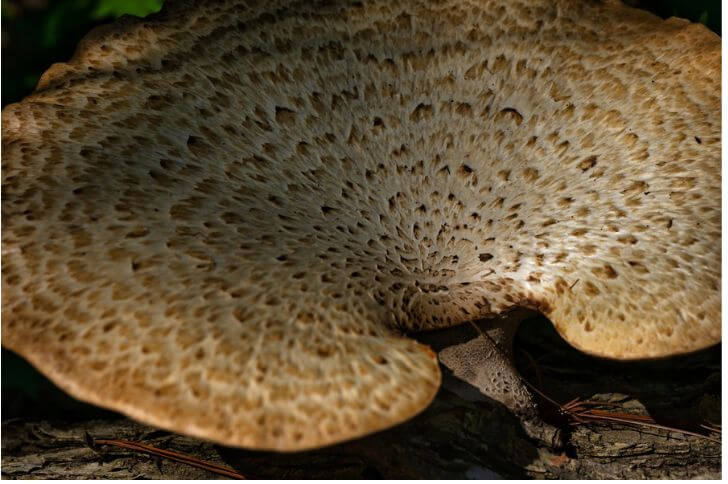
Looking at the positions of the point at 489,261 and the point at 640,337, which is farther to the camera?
the point at 489,261

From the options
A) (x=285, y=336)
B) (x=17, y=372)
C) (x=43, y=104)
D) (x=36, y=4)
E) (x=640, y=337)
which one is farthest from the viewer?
(x=36, y=4)

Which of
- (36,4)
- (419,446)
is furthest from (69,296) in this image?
(36,4)

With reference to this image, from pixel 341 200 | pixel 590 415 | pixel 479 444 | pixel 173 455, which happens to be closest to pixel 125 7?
pixel 341 200

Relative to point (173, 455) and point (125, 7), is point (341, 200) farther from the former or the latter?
point (125, 7)

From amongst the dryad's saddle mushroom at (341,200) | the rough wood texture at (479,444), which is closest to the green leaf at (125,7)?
the dryad's saddle mushroom at (341,200)

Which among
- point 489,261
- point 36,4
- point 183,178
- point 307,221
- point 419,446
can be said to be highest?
point 36,4

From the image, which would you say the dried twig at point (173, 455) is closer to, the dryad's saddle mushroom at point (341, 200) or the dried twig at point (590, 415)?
the dryad's saddle mushroom at point (341, 200)

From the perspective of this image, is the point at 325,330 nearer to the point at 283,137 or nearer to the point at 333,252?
the point at 333,252
